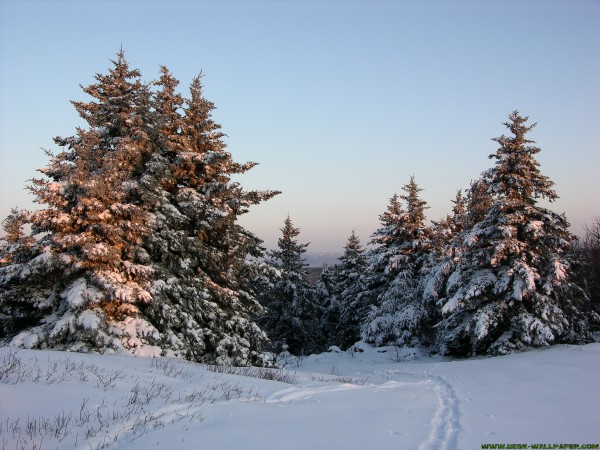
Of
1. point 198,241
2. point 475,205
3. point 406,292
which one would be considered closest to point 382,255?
point 406,292

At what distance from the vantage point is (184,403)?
23.6ft

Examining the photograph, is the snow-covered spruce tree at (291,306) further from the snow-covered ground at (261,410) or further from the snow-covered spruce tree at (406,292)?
the snow-covered ground at (261,410)

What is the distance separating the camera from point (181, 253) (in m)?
16.4

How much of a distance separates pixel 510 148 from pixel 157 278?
1615cm

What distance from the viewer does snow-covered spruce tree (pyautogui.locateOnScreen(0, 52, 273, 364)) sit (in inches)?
515

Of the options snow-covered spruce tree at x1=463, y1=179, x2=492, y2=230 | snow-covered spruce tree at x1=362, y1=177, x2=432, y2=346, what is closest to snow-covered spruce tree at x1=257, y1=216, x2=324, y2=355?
snow-covered spruce tree at x1=362, y1=177, x2=432, y2=346

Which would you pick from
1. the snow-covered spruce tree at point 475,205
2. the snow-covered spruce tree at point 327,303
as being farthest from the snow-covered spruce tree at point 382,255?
the snow-covered spruce tree at point 327,303

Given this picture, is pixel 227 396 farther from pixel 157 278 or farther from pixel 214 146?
pixel 214 146

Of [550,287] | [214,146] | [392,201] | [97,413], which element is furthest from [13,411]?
[392,201]

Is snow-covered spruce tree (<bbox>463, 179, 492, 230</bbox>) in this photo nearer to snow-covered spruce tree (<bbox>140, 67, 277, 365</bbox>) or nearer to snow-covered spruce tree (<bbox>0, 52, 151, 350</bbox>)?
snow-covered spruce tree (<bbox>140, 67, 277, 365</bbox>)

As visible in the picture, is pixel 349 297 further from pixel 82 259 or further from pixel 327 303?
pixel 82 259

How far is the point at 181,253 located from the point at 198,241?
84 cm

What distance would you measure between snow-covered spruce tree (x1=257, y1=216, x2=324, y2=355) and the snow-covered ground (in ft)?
68.8

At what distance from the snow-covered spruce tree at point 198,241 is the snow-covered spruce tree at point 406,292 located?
915 cm
